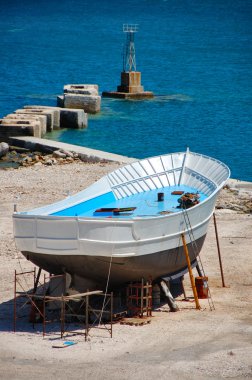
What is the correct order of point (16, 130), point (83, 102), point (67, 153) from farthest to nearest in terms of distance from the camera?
point (83, 102)
point (16, 130)
point (67, 153)

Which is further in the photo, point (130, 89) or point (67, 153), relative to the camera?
point (130, 89)

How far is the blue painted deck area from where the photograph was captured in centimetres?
2316

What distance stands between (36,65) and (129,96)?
127 ft

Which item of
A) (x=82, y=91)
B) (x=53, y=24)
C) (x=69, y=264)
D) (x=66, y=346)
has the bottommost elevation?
(x=66, y=346)

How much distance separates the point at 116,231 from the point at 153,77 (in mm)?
70906

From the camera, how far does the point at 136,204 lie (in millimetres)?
24797

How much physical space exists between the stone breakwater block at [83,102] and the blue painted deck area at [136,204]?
112 feet

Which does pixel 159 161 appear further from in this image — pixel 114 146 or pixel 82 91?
pixel 82 91

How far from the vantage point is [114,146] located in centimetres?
5288

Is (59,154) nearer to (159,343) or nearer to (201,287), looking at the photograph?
(201,287)

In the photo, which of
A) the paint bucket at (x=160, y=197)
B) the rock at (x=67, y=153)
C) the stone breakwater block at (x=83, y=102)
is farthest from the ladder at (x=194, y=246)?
the stone breakwater block at (x=83, y=102)

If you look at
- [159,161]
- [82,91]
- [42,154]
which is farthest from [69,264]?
[82,91]

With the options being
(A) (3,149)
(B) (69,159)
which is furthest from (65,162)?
(A) (3,149)

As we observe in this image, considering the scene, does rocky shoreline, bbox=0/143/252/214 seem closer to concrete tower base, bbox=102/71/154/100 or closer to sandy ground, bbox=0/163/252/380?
sandy ground, bbox=0/163/252/380
